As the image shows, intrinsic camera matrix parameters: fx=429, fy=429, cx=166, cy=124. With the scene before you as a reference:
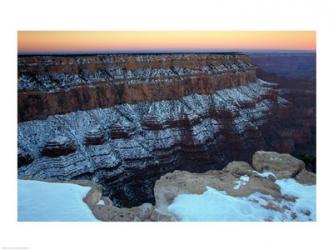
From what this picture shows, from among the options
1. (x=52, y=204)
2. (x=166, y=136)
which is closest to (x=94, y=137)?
(x=166, y=136)

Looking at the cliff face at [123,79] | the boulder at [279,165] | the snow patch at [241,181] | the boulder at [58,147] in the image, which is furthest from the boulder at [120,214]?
the boulder at [58,147]

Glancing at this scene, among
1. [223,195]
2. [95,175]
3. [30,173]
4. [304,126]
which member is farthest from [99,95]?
[223,195]

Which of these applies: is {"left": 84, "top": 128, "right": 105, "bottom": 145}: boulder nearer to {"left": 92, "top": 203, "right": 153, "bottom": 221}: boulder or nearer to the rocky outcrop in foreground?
the rocky outcrop in foreground

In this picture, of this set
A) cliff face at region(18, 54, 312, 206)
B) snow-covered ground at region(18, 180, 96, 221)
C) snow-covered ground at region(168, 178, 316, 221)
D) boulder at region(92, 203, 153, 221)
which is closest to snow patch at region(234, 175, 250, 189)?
snow-covered ground at region(168, 178, 316, 221)
